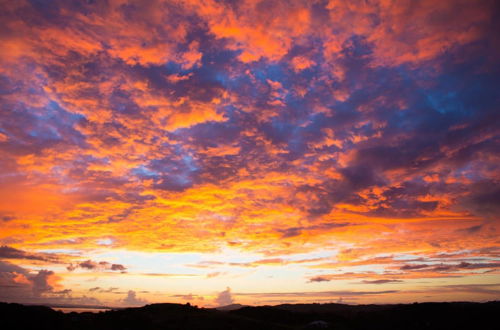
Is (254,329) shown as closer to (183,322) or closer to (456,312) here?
(183,322)

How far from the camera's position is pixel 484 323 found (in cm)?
8450

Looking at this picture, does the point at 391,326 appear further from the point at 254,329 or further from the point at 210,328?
the point at 210,328

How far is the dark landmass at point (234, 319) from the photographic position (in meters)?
65.8

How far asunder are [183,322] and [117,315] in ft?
56.5

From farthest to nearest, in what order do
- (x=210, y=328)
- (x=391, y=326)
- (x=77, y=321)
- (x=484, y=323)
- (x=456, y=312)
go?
1. (x=456, y=312)
2. (x=391, y=326)
3. (x=484, y=323)
4. (x=210, y=328)
5. (x=77, y=321)

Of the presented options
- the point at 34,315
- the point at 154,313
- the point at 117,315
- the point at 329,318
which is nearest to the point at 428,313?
the point at 329,318

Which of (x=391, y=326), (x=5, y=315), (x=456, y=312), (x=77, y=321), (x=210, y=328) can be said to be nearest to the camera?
(x=5, y=315)

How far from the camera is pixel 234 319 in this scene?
85.7m

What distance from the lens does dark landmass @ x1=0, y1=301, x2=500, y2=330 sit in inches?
2589

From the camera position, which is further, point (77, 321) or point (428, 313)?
point (428, 313)

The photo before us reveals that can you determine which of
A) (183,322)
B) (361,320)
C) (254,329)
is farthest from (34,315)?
(361,320)

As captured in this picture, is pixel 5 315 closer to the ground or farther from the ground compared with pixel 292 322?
farther from the ground

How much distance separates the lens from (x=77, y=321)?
68.1 m

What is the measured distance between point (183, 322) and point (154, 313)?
21018 mm
